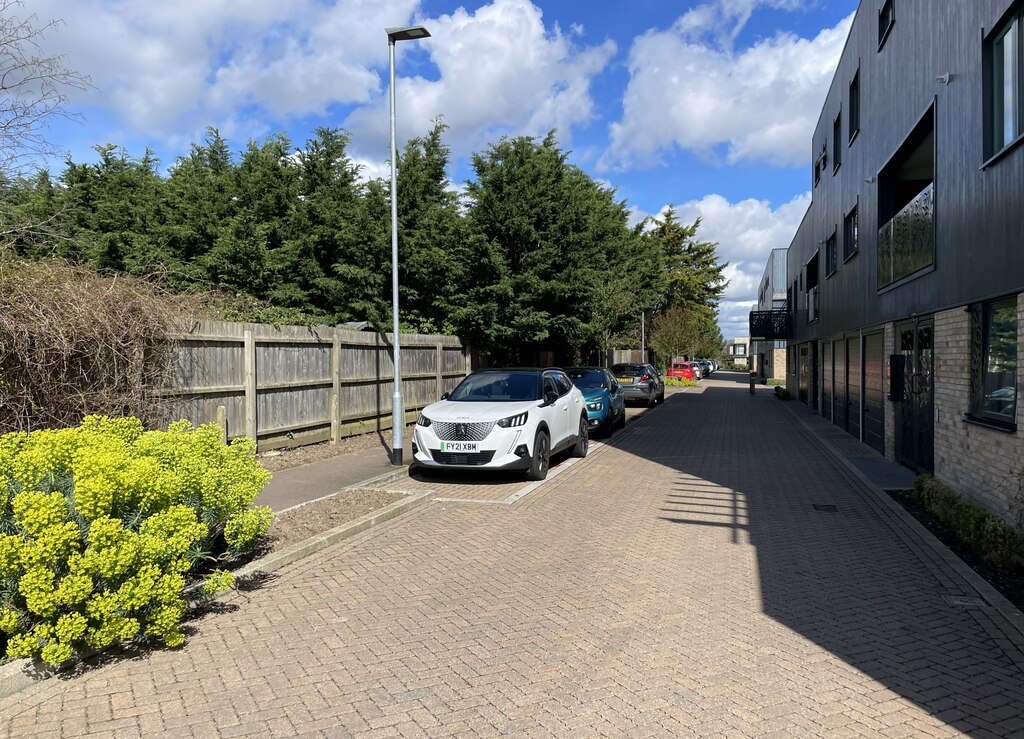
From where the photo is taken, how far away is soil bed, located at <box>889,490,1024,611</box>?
541cm

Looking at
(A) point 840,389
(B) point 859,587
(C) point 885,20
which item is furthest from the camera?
(A) point 840,389

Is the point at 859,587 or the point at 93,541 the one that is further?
the point at 859,587

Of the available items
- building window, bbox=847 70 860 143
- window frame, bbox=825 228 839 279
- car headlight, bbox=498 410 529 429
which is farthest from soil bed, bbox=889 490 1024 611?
window frame, bbox=825 228 839 279

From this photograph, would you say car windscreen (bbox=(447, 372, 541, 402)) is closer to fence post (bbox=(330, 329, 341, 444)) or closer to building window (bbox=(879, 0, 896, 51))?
fence post (bbox=(330, 329, 341, 444))

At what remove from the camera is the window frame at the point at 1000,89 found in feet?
22.3

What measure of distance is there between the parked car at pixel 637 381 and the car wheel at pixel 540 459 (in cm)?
1498

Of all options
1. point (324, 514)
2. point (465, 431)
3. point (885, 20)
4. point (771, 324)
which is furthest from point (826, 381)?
point (324, 514)

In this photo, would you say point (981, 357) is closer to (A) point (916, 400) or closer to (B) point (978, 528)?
(B) point (978, 528)

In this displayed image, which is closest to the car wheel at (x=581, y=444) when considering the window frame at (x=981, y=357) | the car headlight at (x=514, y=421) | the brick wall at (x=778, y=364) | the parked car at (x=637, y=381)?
the car headlight at (x=514, y=421)

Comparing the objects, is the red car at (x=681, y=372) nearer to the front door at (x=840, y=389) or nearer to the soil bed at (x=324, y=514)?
the front door at (x=840, y=389)

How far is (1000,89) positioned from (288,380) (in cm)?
1040

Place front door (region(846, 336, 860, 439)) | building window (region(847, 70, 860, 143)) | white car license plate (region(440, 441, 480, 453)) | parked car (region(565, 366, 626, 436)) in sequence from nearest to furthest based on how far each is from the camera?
1. white car license plate (region(440, 441, 480, 453))
2. parked car (region(565, 366, 626, 436))
3. front door (region(846, 336, 860, 439))
4. building window (region(847, 70, 860, 143))

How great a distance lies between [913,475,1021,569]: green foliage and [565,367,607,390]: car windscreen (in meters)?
9.76

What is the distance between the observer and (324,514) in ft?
24.5
